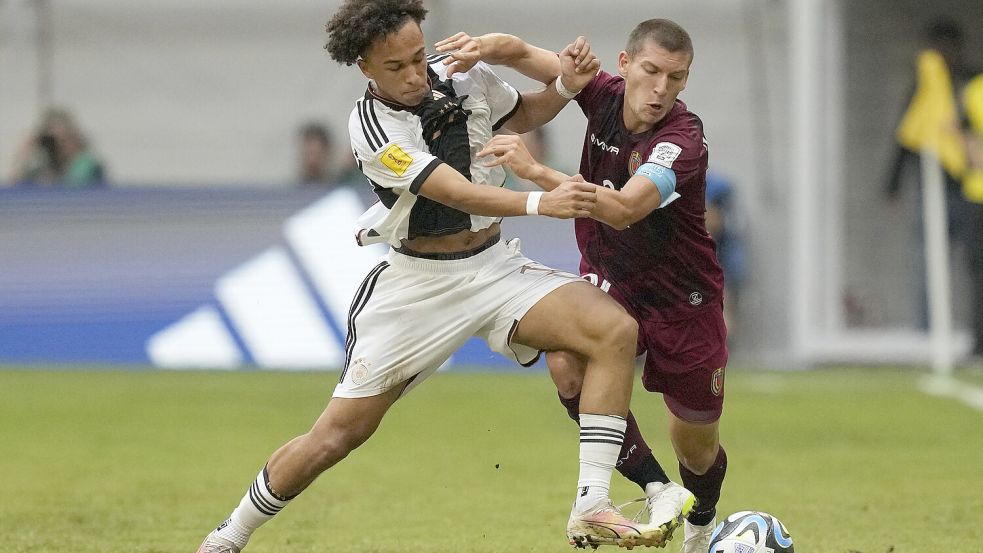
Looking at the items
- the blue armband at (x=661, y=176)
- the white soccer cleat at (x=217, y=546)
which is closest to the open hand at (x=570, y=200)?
the blue armband at (x=661, y=176)

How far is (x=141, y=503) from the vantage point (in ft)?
27.4

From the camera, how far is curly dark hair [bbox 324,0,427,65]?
6.02 meters

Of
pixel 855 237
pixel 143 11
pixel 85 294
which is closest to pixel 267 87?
pixel 143 11

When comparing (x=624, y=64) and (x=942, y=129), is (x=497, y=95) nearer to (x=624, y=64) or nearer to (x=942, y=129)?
(x=624, y=64)

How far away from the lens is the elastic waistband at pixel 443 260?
6.34 m

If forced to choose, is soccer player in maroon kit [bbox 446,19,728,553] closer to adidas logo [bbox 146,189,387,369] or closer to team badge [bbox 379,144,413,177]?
team badge [bbox 379,144,413,177]

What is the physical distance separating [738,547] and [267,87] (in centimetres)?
1323

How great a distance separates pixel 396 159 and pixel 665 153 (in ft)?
3.54

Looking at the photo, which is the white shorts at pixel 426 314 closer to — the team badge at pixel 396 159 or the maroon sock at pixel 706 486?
the team badge at pixel 396 159

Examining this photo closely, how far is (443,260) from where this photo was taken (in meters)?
6.34

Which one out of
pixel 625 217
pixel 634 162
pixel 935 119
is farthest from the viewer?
pixel 935 119

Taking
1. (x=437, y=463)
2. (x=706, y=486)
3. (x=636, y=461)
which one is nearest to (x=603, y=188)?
(x=636, y=461)

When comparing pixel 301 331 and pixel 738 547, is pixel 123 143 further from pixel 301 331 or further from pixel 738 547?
pixel 738 547

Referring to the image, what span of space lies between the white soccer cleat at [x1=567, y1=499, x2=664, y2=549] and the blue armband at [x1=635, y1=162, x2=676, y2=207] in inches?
49.0
